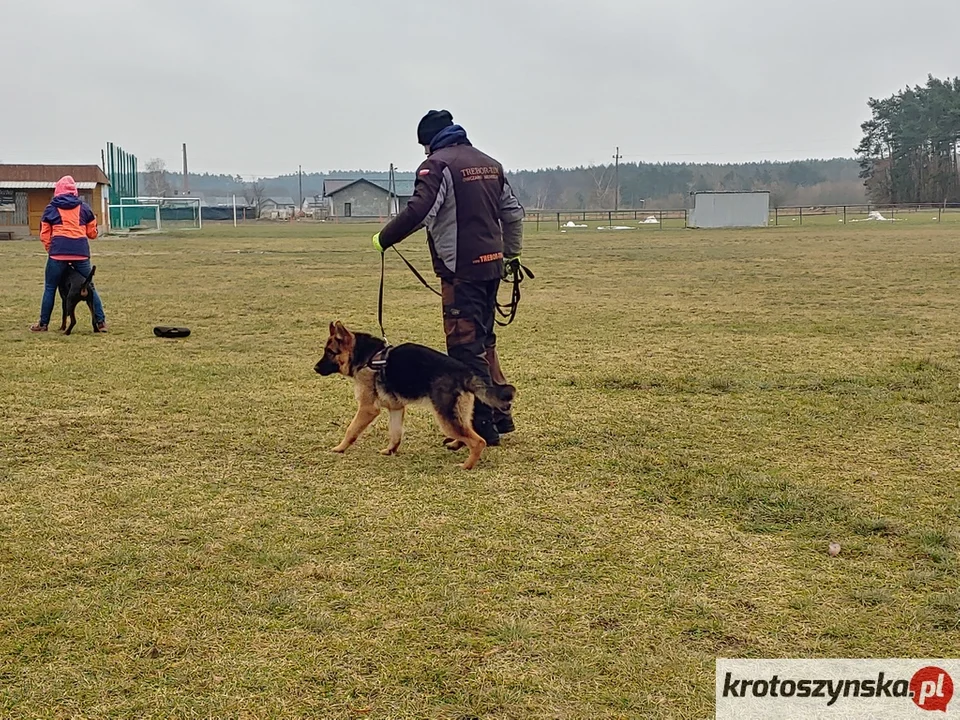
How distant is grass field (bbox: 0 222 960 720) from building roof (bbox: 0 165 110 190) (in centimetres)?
3483

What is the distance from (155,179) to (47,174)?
291 ft

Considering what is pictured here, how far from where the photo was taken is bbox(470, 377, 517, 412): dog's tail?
5.22m

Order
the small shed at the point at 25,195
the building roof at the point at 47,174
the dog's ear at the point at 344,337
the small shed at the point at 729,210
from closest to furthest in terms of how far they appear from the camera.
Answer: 1. the dog's ear at the point at 344,337
2. the small shed at the point at 25,195
3. the building roof at the point at 47,174
4. the small shed at the point at 729,210

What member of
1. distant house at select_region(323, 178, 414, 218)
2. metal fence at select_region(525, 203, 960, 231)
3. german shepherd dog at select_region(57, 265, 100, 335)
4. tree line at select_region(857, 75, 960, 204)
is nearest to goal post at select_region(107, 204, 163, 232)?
metal fence at select_region(525, 203, 960, 231)

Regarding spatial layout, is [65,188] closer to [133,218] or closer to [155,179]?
[133,218]

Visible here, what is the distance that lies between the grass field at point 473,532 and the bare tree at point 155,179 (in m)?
118

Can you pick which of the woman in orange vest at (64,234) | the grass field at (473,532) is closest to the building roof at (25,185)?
the woman in orange vest at (64,234)

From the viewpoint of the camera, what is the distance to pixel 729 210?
163 feet

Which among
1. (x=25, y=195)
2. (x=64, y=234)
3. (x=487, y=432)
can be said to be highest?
(x=25, y=195)

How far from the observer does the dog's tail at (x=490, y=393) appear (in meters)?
5.22

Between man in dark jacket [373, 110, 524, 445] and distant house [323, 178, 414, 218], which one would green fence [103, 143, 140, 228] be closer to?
distant house [323, 178, 414, 218]

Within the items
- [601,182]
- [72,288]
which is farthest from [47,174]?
[601,182]

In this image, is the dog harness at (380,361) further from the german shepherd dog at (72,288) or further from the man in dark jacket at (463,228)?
the german shepherd dog at (72,288)

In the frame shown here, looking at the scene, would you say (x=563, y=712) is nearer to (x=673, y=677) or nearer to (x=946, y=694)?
(x=673, y=677)
